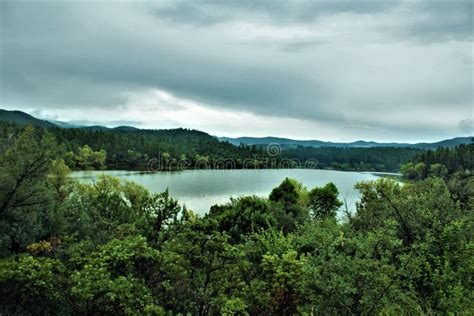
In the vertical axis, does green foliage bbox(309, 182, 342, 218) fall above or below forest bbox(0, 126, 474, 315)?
below

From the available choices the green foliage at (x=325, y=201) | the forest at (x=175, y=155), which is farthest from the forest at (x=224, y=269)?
the forest at (x=175, y=155)

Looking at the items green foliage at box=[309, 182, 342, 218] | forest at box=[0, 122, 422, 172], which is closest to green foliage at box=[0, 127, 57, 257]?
green foliage at box=[309, 182, 342, 218]

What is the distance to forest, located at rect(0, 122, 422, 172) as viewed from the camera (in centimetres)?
9100

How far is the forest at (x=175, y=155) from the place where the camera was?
91000mm

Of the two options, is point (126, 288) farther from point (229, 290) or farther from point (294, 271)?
point (294, 271)

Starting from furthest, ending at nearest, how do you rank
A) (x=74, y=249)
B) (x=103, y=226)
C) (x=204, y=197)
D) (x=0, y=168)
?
(x=204, y=197) < (x=103, y=226) < (x=0, y=168) < (x=74, y=249)

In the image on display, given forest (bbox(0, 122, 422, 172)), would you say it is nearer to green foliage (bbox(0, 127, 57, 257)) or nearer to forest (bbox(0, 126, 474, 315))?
green foliage (bbox(0, 127, 57, 257))

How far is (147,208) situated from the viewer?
12570mm

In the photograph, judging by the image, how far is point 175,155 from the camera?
12000cm

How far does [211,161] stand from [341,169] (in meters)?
65.9

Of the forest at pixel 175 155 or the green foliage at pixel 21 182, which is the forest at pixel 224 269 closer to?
the green foliage at pixel 21 182

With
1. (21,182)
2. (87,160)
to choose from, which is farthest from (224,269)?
(87,160)

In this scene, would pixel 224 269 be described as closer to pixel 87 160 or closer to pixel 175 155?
pixel 87 160

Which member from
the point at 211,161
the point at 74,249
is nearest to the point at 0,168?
the point at 74,249
